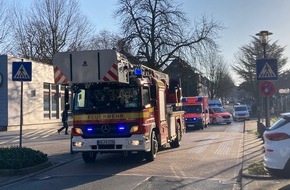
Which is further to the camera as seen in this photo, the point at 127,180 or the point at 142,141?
the point at 142,141

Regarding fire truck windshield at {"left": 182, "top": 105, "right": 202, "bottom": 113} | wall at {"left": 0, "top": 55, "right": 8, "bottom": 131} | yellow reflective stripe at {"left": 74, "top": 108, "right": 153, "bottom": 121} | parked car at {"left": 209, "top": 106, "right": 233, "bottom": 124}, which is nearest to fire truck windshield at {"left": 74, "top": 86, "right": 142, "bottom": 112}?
yellow reflective stripe at {"left": 74, "top": 108, "right": 153, "bottom": 121}

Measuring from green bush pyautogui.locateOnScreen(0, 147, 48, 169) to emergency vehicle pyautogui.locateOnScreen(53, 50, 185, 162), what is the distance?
3.61ft

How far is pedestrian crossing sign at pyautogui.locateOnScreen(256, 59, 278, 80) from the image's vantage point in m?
14.4

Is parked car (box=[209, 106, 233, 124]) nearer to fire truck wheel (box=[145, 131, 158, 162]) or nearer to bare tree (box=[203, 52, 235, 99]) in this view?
fire truck wheel (box=[145, 131, 158, 162])

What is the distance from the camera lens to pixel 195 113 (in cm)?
3225

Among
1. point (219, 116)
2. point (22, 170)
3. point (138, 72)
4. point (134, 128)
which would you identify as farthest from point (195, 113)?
point (22, 170)

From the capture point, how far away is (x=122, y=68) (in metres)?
12.5

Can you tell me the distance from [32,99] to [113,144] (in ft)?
72.5

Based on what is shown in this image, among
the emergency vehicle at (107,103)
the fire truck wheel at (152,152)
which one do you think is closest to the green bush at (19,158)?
the emergency vehicle at (107,103)

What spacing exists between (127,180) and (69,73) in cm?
388

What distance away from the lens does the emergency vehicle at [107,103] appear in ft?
40.3

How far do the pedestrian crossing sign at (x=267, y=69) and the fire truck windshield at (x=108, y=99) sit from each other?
4365mm

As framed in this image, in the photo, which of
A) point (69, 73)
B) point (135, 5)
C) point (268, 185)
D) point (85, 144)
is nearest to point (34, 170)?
point (85, 144)

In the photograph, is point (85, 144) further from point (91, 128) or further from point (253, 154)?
point (253, 154)
